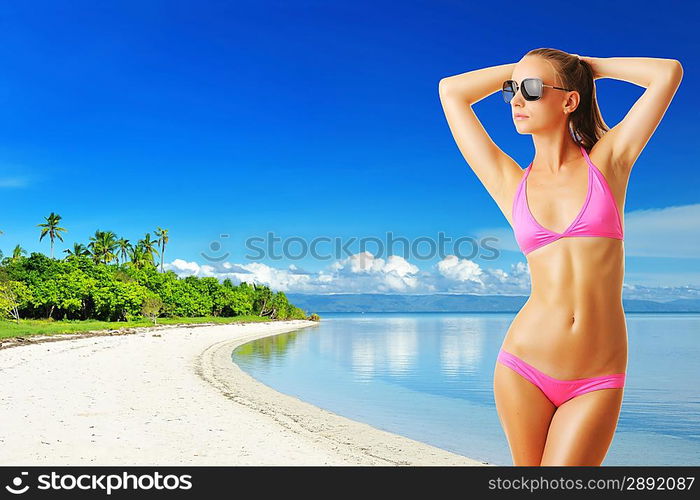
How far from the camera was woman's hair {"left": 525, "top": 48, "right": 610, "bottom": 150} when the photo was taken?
2211mm

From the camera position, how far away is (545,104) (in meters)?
2.20

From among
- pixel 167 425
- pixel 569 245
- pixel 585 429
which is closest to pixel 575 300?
pixel 569 245

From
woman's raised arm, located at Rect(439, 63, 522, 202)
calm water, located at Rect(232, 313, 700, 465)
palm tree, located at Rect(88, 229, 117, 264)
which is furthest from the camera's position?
palm tree, located at Rect(88, 229, 117, 264)

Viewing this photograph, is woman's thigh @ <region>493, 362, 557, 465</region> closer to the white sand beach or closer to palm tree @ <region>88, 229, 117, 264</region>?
the white sand beach

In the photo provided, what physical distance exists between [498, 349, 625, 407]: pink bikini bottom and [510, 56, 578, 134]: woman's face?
836mm

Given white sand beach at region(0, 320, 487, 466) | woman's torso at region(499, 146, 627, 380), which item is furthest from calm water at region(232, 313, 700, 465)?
woman's torso at region(499, 146, 627, 380)

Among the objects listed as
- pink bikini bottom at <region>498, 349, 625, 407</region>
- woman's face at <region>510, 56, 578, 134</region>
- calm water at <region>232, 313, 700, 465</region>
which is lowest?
calm water at <region>232, 313, 700, 465</region>

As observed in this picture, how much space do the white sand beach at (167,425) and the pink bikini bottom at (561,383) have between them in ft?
22.4

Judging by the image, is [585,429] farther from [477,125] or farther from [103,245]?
[103,245]

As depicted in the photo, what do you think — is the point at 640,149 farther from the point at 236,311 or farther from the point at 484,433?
the point at 236,311
